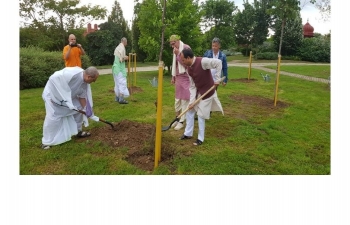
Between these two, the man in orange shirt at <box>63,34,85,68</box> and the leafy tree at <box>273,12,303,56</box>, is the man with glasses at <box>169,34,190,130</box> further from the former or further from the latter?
the leafy tree at <box>273,12,303,56</box>

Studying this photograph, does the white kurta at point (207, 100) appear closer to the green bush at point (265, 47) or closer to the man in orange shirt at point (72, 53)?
the man in orange shirt at point (72, 53)

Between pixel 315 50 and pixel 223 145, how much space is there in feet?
90.0

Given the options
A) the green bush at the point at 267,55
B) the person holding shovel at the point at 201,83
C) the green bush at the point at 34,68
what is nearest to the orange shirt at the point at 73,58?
the person holding shovel at the point at 201,83

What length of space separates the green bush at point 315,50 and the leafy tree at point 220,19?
9646 millimetres

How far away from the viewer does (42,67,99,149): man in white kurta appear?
15.5 ft

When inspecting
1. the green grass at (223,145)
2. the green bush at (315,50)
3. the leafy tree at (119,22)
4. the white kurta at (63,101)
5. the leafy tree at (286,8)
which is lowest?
the green grass at (223,145)

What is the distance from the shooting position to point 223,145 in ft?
16.8

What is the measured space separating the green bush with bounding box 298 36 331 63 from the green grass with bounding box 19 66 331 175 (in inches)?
881

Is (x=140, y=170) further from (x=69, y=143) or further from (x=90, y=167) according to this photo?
(x=69, y=143)

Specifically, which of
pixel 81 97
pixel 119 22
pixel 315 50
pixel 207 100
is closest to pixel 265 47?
pixel 315 50

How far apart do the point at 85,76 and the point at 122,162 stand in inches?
62.5

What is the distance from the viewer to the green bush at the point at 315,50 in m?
27.9

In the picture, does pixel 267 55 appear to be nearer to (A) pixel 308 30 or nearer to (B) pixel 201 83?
(A) pixel 308 30

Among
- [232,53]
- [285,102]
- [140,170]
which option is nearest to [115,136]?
[140,170]
